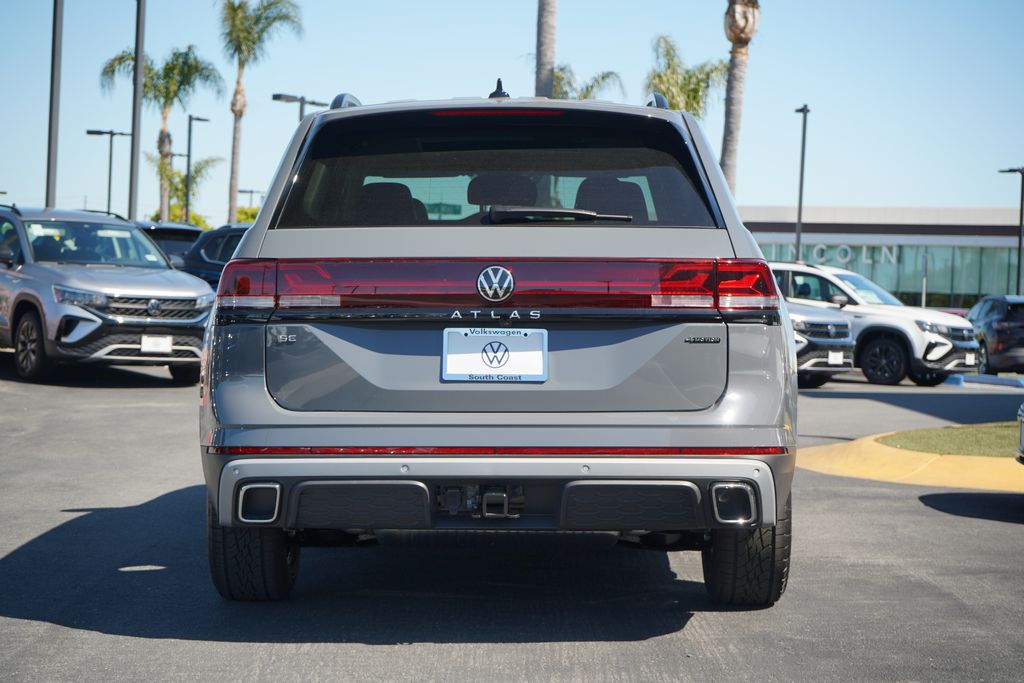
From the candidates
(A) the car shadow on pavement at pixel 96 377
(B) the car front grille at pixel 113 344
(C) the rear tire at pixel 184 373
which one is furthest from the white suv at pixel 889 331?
(B) the car front grille at pixel 113 344

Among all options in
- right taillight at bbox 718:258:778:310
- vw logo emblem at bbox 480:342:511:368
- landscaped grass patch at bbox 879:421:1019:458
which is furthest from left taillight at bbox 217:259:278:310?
landscaped grass patch at bbox 879:421:1019:458

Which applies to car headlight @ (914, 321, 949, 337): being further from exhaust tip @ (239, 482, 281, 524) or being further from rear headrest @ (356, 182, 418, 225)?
exhaust tip @ (239, 482, 281, 524)

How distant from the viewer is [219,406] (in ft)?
15.3

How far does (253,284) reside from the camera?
466 centimetres

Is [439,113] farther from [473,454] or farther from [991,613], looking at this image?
→ [991,613]

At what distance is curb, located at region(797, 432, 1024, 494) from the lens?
9.77 m

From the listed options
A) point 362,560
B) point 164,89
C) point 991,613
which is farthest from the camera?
point 164,89

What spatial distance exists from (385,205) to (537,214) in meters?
0.57

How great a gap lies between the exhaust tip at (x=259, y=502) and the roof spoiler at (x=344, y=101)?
1.55 metres

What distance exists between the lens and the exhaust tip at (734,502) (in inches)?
180

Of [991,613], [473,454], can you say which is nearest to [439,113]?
[473,454]

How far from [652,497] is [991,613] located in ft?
6.35

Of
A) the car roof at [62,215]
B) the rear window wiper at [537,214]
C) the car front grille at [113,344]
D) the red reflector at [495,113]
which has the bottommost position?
the car front grille at [113,344]

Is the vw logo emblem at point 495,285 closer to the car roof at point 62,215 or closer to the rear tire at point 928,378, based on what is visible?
the car roof at point 62,215
